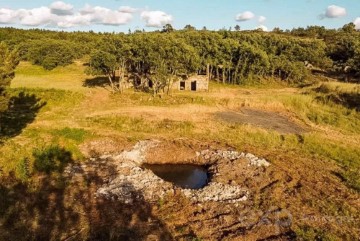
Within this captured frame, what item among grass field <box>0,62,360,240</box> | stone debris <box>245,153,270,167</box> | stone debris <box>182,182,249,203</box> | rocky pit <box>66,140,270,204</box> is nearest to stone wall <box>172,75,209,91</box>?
grass field <box>0,62,360,240</box>

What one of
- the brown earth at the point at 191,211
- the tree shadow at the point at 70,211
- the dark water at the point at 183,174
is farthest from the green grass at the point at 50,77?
the brown earth at the point at 191,211

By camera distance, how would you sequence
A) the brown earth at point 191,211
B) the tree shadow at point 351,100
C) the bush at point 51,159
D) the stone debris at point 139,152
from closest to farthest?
the brown earth at point 191,211 < the bush at point 51,159 < the stone debris at point 139,152 < the tree shadow at point 351,100

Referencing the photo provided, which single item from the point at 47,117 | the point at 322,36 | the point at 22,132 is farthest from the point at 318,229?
the point at 322,36

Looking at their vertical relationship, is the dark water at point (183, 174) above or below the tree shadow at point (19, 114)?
below

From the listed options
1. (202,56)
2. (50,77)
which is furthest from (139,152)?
(50,77)

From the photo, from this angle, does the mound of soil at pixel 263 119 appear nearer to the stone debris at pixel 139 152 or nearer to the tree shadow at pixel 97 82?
the stone debris at pixel 139 152

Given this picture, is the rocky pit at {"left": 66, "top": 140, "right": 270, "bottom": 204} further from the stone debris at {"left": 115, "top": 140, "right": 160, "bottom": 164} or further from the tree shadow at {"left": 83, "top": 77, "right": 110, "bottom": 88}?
the tree shadow at {"left": 83, "top": 77, "right": 110, "bottom": 88}
